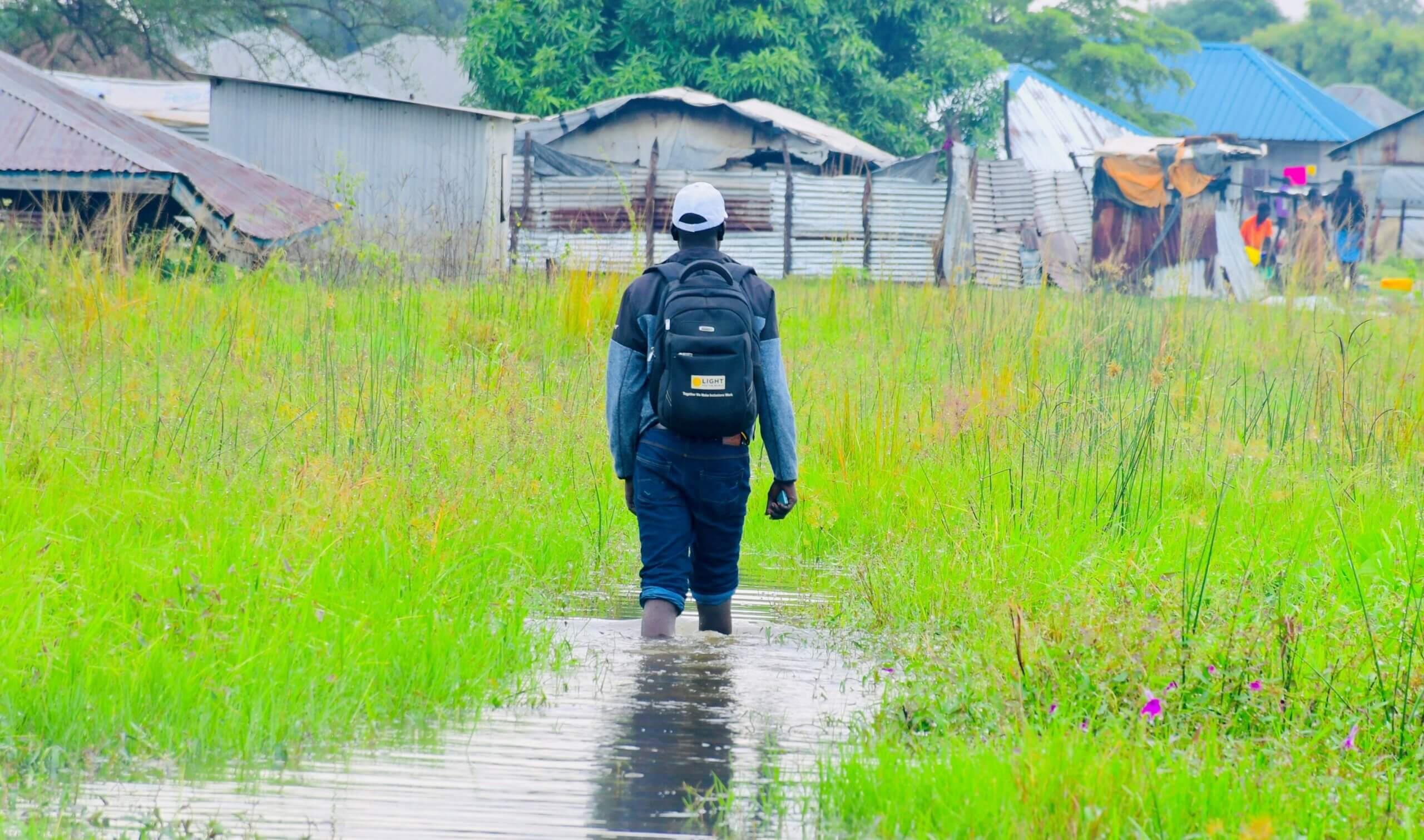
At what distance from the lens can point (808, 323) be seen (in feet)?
38.9

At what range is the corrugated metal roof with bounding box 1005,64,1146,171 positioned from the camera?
110 feet

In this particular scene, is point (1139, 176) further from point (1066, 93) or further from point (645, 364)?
point (645, 364)

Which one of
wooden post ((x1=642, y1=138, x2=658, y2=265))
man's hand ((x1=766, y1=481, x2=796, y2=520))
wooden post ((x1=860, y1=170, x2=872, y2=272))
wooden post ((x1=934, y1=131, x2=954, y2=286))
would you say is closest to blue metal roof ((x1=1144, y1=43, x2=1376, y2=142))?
wooden post ((x1=934, y1=131, x2=954, y2=286))

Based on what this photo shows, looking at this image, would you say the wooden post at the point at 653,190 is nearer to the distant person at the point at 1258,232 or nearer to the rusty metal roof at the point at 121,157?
the rusty metal roof at the point at 121,157

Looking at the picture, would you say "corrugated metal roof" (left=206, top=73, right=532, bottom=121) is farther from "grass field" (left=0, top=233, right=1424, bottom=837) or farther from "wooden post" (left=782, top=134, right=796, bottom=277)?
"grass field" (left=0, top=233, right=1424, bottom=837)

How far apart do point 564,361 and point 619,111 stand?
629 inches

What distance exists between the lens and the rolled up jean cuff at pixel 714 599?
5.31 m

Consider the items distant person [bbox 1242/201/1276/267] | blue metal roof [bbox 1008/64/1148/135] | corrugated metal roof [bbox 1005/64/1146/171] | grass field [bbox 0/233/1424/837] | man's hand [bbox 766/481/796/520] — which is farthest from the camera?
blue metal roof [bbox 1008/64/1148/135]

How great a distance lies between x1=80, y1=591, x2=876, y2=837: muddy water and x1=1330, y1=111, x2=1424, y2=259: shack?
2952 centimetres

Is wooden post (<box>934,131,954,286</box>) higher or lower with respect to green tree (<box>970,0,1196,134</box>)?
lower

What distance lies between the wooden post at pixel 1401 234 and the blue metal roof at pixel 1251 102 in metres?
12.9

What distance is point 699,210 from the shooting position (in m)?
5.11

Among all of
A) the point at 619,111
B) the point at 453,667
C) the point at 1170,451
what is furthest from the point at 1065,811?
the point at 619,111

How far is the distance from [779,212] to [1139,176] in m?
7.19
